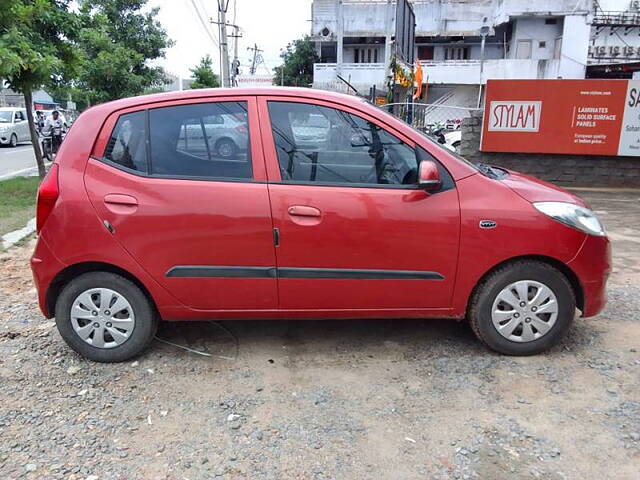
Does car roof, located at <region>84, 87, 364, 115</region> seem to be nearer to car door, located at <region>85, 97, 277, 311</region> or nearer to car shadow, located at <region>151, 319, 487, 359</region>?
car door, located at <region>85, 97, 277, 311</region>

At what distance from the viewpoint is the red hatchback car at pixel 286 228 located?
10.9 ft

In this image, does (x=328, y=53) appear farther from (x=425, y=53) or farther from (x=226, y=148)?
(x=226, y=148)

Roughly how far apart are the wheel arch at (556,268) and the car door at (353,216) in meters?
0.21

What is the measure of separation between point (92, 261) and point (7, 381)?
0.93 meters

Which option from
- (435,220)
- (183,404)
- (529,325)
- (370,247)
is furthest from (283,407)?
(529,325)

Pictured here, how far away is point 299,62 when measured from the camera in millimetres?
44875

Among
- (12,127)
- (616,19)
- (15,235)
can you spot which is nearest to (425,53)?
(616,19)

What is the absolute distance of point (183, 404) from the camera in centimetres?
311

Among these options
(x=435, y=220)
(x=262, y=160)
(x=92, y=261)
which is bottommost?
(x=92, y=261)

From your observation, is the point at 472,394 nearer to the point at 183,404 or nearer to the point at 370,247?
the point at 370,247

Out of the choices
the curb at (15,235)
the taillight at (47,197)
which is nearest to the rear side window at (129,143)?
the taillight at (47,197)

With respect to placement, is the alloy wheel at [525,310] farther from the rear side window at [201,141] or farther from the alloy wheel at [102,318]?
the alloy wheel at [102,318]

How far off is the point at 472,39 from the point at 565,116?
34.7 metres

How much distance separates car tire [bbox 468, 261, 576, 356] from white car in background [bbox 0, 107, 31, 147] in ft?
78.4
